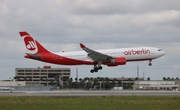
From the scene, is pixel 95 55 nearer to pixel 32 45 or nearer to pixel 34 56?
pixel 34 56

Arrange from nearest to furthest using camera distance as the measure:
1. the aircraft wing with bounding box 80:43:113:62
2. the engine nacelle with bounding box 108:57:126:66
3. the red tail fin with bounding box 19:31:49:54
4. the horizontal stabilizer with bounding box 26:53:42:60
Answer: the engine nacelle with bounding box 108:57:126:66, the aircraft wing with bounding box 80:43:113:62, the horizontal stabilizer with bounding box 26:53:42:60, the red tail fin with bounding box 19:31:49:54

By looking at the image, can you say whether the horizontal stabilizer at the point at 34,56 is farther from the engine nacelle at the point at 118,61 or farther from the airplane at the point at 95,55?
the engine nacelle at the point at 118,61

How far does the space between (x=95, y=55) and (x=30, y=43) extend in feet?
41.4

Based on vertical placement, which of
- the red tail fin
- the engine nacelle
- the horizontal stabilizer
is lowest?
the engine nacelle

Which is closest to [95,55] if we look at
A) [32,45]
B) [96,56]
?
[96,56]

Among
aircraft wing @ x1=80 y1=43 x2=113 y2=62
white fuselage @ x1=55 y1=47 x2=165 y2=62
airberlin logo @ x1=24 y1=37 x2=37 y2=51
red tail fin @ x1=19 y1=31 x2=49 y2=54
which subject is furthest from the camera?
airberlin logo @ x1=24 y1=37 x2=37 y2=51

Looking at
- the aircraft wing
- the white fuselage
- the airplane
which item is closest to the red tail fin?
the airplane

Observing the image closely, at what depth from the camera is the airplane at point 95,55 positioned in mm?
82438

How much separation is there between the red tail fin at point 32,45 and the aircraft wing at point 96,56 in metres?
7.89

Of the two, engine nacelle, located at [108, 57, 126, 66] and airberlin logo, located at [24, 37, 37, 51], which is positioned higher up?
airberlin logo, located at [24, 37, 37, 51]

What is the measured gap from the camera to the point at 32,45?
85250mm

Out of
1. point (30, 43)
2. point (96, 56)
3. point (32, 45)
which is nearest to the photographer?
point (96, 56)

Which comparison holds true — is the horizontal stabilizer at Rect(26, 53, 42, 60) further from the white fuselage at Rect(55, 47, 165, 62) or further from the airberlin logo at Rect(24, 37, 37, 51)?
the white fuselage at Rect(55, 47, 165, 62)

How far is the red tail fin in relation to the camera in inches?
3332
